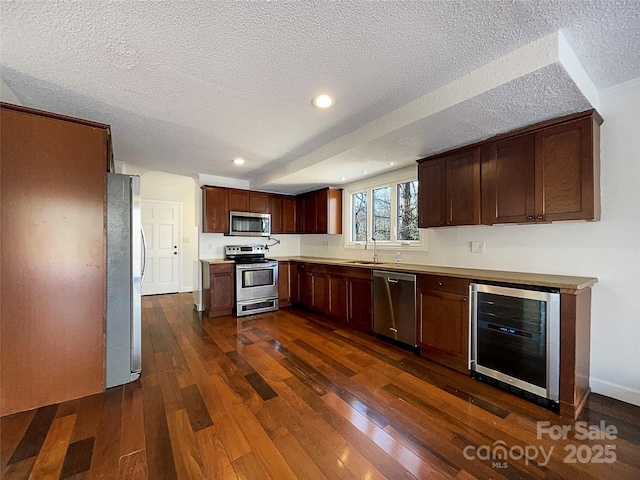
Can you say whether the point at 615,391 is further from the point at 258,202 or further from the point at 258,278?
the point at 258,202

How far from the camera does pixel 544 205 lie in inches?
87.6

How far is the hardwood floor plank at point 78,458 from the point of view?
56.5 inches

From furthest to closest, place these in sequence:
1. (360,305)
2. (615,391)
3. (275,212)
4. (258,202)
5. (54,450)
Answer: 1. (275,212)
2. (258,202)
3. (360,305)
4. (615,391)
5. (54,450)

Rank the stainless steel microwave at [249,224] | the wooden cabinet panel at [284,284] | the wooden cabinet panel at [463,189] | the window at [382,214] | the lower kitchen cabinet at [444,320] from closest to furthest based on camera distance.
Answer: the lower kitchen cabinet at [444,320] < the wooden cabinet panel at [463,189] < the window at [382,214] < the stainless steel microwave at [249,224] < the wooden cabinet panel at [284,284]

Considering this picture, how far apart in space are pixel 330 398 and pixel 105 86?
Result: 2956 millimetres

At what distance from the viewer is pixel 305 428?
176 cm

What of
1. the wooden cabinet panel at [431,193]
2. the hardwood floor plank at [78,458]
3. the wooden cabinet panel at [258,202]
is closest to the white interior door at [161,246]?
the wooden cabinet panel at [258,202]

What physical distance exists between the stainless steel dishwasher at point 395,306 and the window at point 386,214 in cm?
76

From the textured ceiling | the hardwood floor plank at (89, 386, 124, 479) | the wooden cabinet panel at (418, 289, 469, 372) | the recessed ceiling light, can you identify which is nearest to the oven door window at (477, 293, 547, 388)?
the wooden cabinet panel at (418, 289, 469, 372)

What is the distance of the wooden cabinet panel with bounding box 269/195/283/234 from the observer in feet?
17.2

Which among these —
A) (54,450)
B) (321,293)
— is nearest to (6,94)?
(54,450)

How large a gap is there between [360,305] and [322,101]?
2.49 m

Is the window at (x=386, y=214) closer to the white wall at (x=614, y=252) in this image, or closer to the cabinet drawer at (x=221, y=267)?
the white wall at (x=614, y=252)

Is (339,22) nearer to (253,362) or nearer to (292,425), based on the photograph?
(292,425)
